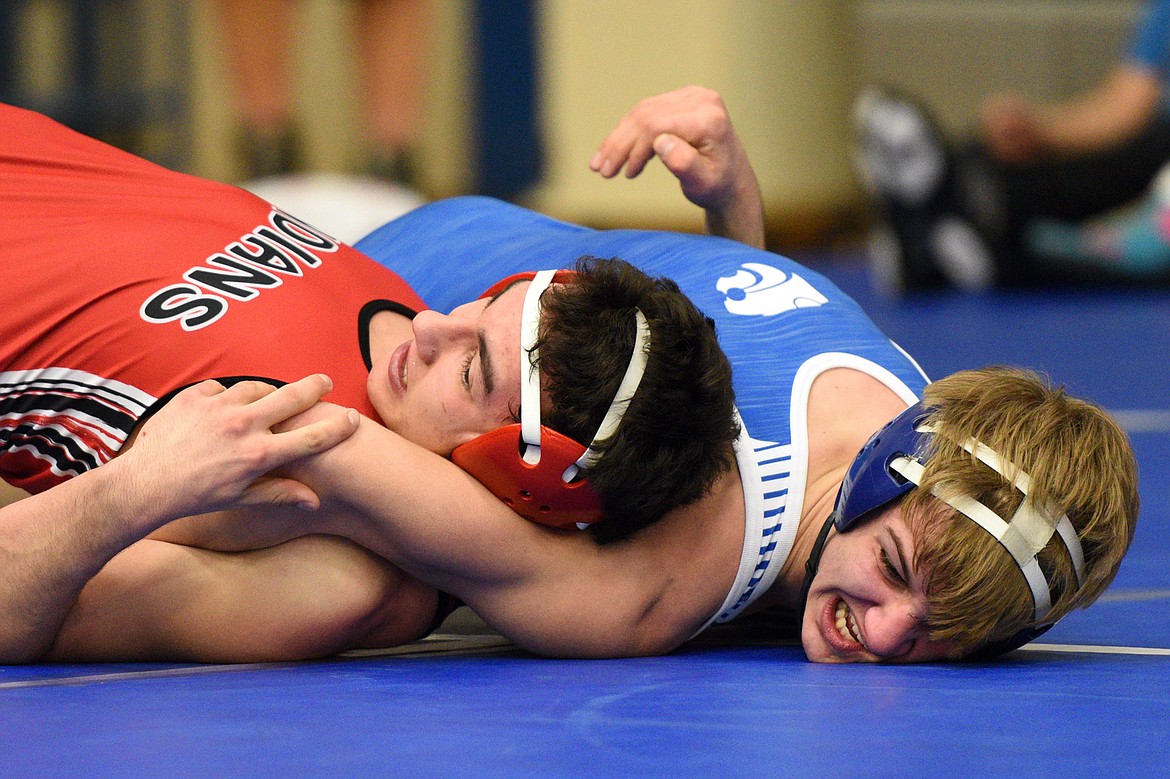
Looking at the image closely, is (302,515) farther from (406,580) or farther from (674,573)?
(674,573)

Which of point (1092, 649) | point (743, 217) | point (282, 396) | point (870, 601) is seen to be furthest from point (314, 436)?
point (743, 217)

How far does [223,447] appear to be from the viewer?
1.87m

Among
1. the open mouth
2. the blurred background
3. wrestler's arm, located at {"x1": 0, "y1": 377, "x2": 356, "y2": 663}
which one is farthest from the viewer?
the blurred background

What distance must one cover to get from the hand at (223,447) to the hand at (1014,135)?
590 cm

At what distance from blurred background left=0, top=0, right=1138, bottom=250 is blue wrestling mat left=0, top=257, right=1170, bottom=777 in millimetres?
7082

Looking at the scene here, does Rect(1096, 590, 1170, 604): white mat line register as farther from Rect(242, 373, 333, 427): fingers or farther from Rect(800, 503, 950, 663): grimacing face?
Rect(242, 373, 333, 427): fingers

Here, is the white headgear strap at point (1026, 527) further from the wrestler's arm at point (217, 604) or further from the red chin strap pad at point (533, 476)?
the wrestler's arm at point (217, 604)

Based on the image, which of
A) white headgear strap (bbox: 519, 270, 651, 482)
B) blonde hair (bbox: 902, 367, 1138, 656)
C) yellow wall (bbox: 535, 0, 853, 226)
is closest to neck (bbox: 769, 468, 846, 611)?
blonde hair (bbox: 902, 367, 1138, 656)

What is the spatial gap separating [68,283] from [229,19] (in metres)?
7.24

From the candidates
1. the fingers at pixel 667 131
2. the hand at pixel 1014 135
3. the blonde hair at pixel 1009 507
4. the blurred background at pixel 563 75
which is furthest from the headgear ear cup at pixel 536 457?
the blurred background at pixel 563 75

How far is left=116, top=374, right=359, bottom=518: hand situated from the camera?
6.07 feet

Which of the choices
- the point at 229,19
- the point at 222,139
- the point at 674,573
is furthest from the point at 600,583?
the point at 222,139

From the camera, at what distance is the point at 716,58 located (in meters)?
9.70

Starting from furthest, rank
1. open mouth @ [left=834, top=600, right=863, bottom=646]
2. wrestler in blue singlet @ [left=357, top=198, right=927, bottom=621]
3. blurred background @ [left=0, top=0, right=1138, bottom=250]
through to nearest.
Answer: blurred background @ [left=0, top=0, right=1138, bottom=250], wrestler in blue singlet @ [left=357, top=198, right=927, bottom=621], open mouth @ [left=834, top=600, right=863, bottom=646]
